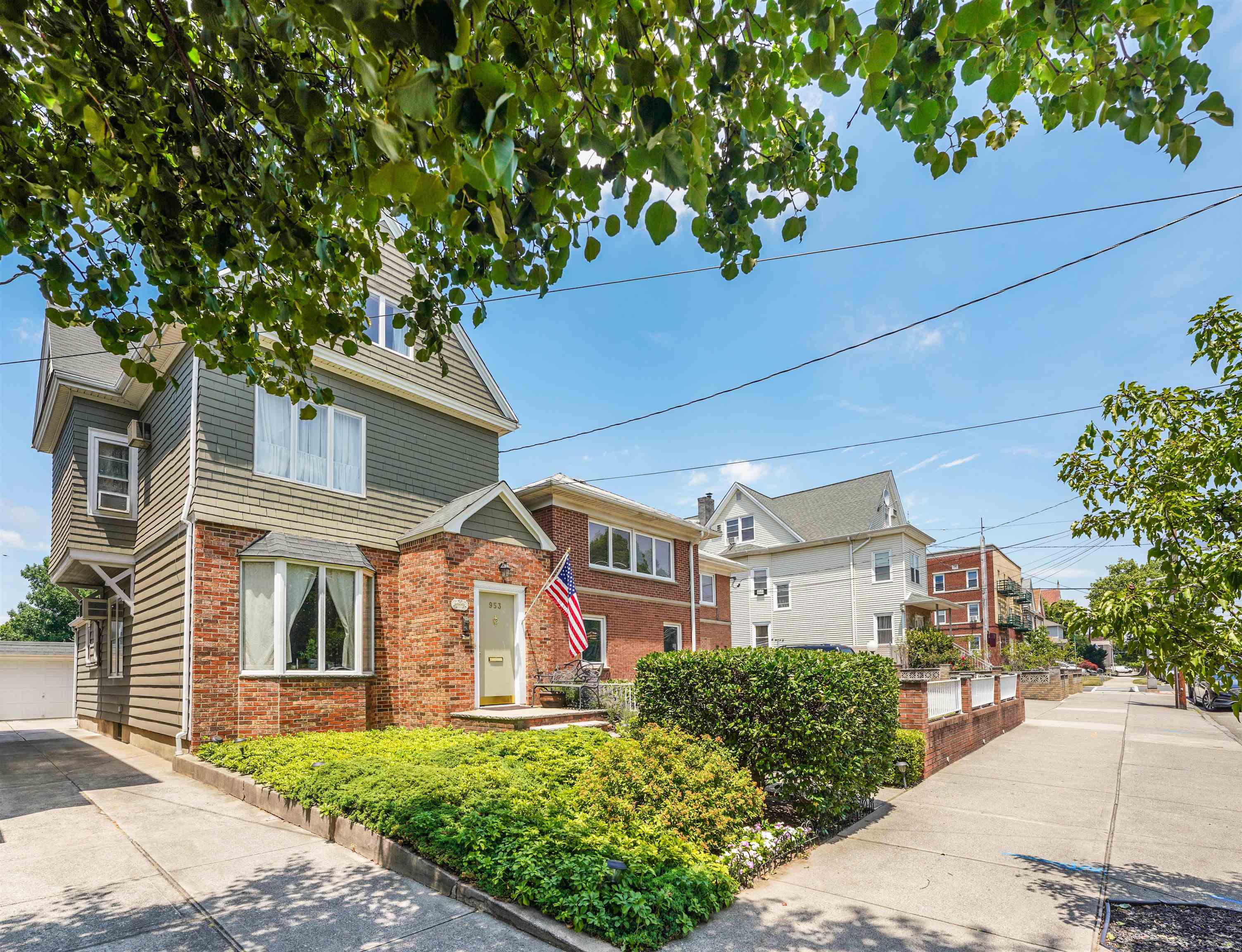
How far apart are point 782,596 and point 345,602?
24174 millimetres

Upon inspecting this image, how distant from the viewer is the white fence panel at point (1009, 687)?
16734mm

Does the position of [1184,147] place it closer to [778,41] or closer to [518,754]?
[778,41]

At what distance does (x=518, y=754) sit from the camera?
8547 mm

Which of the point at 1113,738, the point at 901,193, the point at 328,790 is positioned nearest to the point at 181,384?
the point at 328,790

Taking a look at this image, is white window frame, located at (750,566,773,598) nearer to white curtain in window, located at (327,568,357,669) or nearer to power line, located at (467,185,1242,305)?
white curtain in window, located at (327,568,357,669)

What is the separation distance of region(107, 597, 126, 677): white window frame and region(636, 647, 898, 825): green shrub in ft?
38.4

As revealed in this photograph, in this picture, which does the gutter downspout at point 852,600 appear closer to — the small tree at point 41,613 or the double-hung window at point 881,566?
the double-hung window at point 881,566

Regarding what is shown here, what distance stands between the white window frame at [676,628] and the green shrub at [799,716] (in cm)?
1006

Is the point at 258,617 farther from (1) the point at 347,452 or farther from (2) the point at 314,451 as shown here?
(1) the point at 347,452

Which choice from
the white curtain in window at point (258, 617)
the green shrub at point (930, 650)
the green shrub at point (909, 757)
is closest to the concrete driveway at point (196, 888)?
the white curtain in window at point (258, 617)

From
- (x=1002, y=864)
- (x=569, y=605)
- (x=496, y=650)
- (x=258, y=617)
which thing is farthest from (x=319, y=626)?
(x=1002, y=864)

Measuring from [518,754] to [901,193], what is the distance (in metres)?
8.26

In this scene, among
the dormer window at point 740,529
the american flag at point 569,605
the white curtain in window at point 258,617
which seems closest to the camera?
the white curtain in window at point 258,617

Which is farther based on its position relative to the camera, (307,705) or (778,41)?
(307,705)
